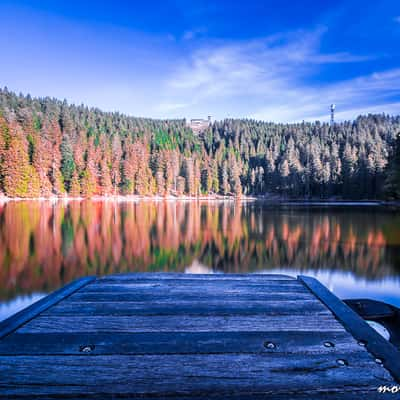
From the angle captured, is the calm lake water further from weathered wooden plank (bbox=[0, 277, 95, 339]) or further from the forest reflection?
weathered wooden plank (bbox=[0, 277, 95, 339])

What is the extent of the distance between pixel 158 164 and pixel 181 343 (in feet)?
254

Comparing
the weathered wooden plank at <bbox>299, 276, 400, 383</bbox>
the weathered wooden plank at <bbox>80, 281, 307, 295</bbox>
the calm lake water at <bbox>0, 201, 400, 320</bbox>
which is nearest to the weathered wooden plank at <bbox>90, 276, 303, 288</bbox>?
the weathered wooden plank at <bbox>80, 281, 307, 295</bbox>

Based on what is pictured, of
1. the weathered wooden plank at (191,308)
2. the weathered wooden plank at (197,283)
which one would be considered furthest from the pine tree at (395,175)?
the weathered wooden plank at (191,308)

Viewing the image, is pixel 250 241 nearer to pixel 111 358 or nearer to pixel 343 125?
pixel 111 358

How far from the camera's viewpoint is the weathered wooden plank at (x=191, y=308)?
2.02m

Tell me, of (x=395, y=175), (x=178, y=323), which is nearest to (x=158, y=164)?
(x=395, y=175)

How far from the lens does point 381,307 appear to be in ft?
9.61

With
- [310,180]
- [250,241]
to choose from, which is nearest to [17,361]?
[250,241]

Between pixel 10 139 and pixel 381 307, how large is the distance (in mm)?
61558

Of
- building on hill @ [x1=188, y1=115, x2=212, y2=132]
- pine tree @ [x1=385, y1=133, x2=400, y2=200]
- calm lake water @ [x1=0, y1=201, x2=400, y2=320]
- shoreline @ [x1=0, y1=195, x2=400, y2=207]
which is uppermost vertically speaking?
building on hill @ [x1=188, y1=115, x2=212, y2=132]

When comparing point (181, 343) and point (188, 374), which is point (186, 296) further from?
point (188, 374)

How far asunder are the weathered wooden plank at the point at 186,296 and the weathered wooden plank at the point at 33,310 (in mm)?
98

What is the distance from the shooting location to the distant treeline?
51.8m

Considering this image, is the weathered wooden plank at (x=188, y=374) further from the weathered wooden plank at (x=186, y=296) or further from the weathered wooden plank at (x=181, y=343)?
the weathered wooden plank at (x=186, y=296)
